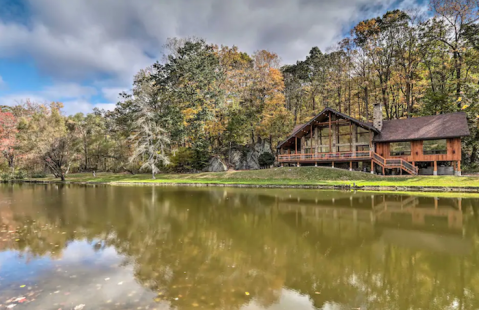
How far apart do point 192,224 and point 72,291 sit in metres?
5.26

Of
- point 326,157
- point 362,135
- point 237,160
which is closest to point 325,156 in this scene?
point 326,157

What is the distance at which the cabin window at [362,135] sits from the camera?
2804 centimetres

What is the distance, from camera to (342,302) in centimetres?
463

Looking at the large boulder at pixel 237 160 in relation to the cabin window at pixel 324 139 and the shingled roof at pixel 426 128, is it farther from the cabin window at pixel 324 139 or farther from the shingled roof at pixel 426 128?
the shingled roof at pixel 426 128

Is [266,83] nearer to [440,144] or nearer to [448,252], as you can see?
[440,144]

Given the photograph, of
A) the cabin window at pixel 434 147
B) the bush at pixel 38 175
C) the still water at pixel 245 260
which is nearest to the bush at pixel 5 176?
the bush at pixel 38 175

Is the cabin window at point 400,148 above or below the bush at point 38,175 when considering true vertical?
above

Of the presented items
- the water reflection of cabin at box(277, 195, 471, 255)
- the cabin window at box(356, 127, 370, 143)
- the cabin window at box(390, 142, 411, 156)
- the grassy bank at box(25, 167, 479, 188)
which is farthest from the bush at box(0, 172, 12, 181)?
the cabin window at box(390, 142, 411, 156)

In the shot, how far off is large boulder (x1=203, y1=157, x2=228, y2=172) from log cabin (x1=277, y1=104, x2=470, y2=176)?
8928 millimetres

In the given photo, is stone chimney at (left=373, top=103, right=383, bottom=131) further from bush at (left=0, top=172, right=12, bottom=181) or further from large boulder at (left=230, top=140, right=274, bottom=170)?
bush at (left=0, top=172, right=12, bottom=181)

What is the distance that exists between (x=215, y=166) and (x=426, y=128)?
25.3m

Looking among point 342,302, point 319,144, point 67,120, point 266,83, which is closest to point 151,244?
point 342,302

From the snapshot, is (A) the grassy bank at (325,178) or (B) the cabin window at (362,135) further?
(B) the cabin window at (362,135)

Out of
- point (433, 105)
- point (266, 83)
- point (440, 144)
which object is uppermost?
point (266, 83)
